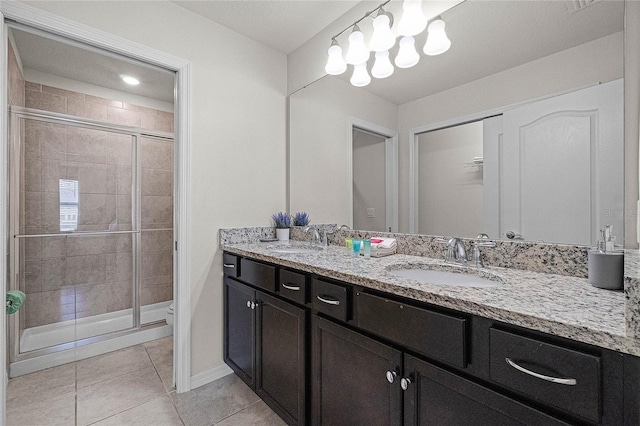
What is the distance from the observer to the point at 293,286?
4.57 feet

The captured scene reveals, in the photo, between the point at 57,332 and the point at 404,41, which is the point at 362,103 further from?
the point at 57,332

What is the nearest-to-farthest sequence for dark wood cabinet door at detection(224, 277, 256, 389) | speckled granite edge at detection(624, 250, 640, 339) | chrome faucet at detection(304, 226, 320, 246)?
speckled granite edge at detection(624, 250, 640, 339) < dark wood cabinet door at detection(224, 277, 256, 389) < chrome faucet at detection(304, 226, 320, 246)

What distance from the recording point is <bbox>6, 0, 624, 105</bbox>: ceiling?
113 cm

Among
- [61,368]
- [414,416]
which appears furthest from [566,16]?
[61,368]

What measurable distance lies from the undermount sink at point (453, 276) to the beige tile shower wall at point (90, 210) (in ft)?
8.54

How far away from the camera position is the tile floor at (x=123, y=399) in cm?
160

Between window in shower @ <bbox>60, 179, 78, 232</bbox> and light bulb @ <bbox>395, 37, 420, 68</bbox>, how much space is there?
281 centimetres

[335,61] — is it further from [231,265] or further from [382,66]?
[231,265]

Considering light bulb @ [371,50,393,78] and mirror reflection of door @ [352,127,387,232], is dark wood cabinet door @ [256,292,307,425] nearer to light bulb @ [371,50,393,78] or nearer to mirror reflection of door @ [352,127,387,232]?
mirror reflection of door @ [352,127,387,232]

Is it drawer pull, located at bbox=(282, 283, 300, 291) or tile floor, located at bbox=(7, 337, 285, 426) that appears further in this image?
tile floor, located at bbox=(7, 337, 285, 426)

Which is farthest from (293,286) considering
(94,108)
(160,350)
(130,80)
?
(94,108)

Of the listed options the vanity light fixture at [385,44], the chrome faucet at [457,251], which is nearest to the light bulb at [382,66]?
the vanity light fixture at [385,44]

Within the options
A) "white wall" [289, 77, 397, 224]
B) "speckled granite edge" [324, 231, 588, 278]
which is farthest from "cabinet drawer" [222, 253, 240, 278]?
"speckled granite edge" [324, 231, 588, 278]

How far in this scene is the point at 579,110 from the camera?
1.10 m
